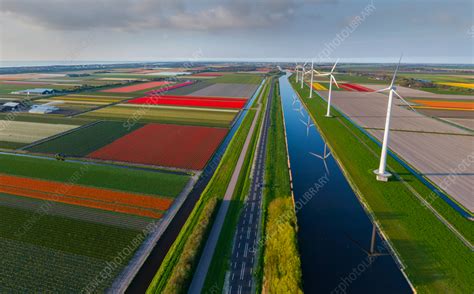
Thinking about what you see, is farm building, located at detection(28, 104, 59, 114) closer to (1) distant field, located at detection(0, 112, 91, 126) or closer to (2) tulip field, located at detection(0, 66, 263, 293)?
(2) tulip field, located at detection(0, 66, 263, 293)

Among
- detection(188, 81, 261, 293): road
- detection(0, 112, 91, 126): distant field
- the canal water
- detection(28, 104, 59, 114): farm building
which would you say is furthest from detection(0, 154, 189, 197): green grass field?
detection(28, 104, 59, 114): farm building

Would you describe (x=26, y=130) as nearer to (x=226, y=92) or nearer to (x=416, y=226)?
(x=416, y=226)

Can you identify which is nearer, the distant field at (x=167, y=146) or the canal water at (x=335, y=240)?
the canal water at (x=335, y=240)

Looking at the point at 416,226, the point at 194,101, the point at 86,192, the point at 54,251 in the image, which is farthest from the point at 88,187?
the point at 194,101

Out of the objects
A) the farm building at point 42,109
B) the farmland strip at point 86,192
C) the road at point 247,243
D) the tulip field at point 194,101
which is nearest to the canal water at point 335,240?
the road at point 247,243

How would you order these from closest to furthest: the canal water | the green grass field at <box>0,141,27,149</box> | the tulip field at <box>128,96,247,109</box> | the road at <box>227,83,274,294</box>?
1. the road at <box>227,83,274,294</box>
2. the canal water
3. the green grass field at <box>0,141,27,149</box>
4. the tulip field at <box>128,96,247,109</box>

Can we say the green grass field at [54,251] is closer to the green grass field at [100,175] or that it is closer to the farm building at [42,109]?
the green grass field at [100,175]
